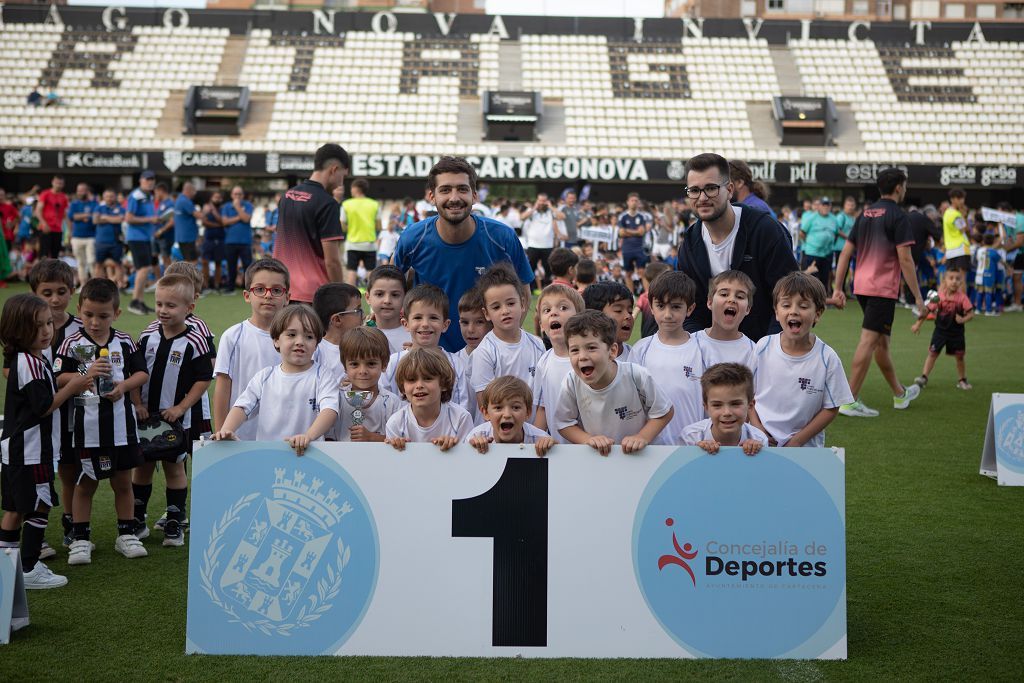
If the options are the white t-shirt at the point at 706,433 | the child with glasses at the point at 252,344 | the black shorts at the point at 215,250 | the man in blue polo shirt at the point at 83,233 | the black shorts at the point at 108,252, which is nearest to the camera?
the white t-shirt at the point at 706,433

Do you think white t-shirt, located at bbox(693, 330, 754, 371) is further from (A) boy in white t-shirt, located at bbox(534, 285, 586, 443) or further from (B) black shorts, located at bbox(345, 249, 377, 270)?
(B) black shorts, located at bbox(345, 249, 377, 270)

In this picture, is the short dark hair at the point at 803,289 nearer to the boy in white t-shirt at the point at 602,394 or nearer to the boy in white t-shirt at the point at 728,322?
the boy in white t-shirt at the point at 728,322

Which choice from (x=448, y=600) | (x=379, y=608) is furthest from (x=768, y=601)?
(x=379, y=608)

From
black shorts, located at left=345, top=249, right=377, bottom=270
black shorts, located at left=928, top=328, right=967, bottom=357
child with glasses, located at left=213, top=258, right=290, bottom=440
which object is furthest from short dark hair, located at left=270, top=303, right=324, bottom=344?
black shorts, located at left=345, top=249, right=377, bottom=270

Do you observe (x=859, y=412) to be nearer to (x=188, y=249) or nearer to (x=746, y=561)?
(x=746, y=561)

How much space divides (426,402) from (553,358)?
28.5 inches

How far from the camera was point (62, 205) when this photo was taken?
18.6 meters

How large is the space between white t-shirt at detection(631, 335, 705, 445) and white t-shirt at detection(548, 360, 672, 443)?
21.0 inches

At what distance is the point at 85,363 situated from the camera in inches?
183

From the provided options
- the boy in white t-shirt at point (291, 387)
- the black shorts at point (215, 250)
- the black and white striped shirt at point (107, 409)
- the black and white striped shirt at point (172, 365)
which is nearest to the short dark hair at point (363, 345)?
the boy in white t-shirt at point (291, 387)

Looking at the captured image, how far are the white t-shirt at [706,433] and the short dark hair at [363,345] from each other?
1.43 meters

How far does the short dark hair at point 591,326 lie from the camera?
154 inches

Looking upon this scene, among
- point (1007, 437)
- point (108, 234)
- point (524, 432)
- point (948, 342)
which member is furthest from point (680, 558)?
point (108, 234)

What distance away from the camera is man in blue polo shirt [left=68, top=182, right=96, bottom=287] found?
18.0 m
